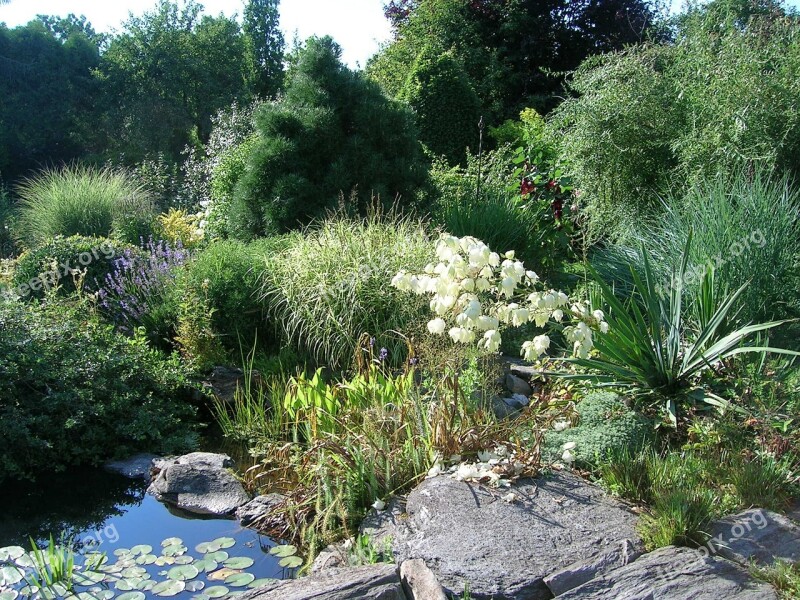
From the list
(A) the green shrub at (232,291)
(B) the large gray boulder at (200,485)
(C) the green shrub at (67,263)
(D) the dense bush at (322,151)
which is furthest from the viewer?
(D) the dense bush at (322,151)

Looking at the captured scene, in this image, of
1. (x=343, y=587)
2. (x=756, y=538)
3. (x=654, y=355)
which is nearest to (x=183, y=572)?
(x=343, y=587)

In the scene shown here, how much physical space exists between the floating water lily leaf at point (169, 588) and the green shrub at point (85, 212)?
21.7 ft

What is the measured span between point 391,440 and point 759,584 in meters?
1.93

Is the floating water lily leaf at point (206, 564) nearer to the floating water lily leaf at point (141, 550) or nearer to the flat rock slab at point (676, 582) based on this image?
the floating water lily leaf at point (141, 550)

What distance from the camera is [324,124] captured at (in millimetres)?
8273

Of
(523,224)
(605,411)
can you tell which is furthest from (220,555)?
(523,224)

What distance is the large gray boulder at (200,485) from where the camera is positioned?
4.32m

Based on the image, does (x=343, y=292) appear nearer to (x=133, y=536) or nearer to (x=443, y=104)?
(x=133, y=536)

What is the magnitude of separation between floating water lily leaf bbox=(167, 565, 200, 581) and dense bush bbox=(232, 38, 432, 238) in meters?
4.87

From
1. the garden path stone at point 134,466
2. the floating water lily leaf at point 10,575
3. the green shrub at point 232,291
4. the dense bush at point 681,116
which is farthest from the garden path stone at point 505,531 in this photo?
the dense bush at point 681,116

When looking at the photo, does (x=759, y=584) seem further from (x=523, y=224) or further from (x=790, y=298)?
(x=523, y=224)

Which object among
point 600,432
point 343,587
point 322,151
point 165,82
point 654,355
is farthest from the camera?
point 165,82

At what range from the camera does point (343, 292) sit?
19.4 ft

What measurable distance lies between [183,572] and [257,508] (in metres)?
0.67
